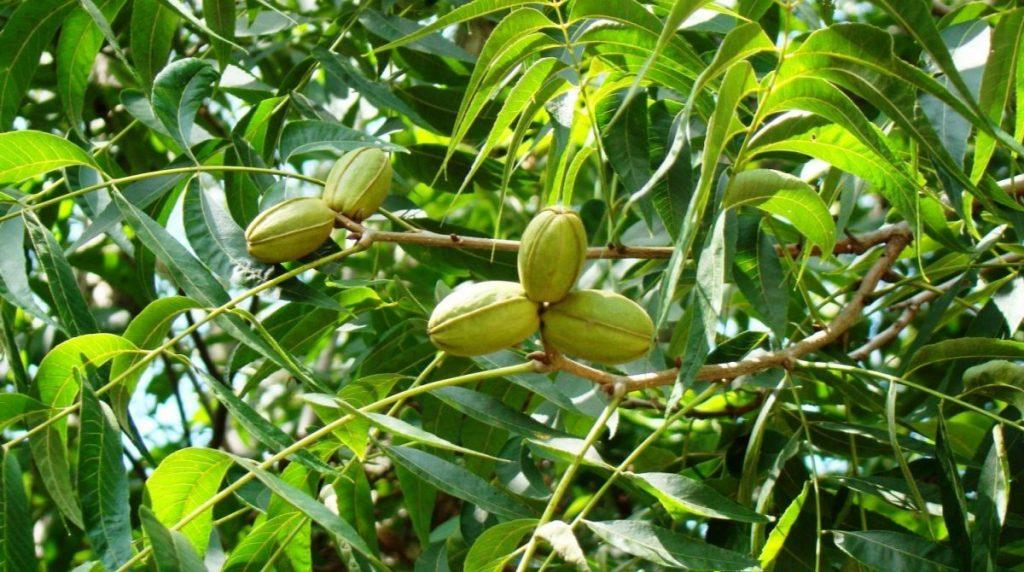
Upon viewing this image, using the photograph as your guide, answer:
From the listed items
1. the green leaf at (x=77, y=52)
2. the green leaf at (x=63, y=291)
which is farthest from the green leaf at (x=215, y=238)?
the green leaf at (x=77, y=52)

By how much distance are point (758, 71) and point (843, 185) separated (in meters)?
0.31

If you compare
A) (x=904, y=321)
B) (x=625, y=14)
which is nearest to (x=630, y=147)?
(x=625, y=14)

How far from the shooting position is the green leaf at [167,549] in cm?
139

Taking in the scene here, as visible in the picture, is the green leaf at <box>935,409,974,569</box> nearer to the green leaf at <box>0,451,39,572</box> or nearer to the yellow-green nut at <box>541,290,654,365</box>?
the yellow-green nut at <box>541,290,654,365</box>

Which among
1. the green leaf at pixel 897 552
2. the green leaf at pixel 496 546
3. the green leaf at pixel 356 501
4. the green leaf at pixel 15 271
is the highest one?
the green leaf at pixel 15 271

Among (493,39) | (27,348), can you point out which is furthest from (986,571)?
(27,348)

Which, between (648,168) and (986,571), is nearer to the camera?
(986,571)

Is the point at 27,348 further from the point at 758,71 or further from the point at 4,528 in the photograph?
the point at 758,71

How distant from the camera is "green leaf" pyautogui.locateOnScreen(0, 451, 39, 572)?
1.58 metres

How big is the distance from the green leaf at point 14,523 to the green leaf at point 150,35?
96 centimetres

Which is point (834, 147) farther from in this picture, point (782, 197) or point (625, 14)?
point (625, 14)

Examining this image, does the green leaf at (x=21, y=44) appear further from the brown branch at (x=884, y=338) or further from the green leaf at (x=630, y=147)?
the brown branch at (x=884, y=338)

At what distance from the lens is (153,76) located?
2.39 m

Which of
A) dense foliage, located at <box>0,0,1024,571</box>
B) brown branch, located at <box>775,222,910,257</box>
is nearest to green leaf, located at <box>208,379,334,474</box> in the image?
dense foliage, located at <box>0,0,1024,571</box>
